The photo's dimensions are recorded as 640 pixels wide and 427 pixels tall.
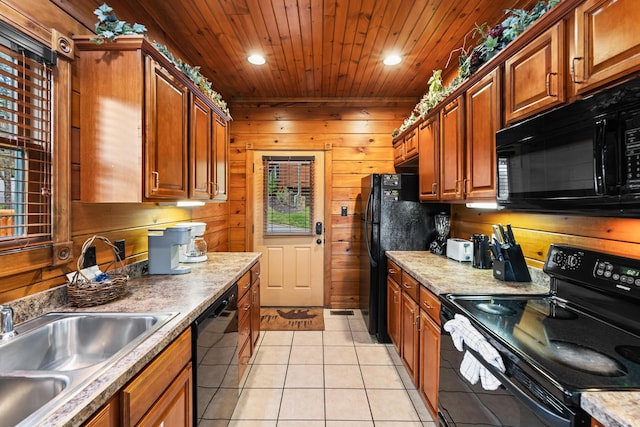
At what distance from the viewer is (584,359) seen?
989 mm

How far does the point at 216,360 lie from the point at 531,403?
1380mm

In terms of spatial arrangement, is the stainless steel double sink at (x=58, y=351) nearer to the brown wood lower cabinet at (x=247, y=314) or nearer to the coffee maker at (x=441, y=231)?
the brown wood lower cabinet at (x=247, y=314)

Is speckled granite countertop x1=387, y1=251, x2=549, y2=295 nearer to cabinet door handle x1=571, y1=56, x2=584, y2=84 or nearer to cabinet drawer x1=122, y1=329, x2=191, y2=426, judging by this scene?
cabinet door handle x1=571, y1=56, x2=584, y2=84

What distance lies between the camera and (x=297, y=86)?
3.55m

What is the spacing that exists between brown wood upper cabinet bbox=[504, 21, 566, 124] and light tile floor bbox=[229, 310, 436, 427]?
6.28 feet

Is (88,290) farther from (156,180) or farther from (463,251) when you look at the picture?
(463,251)

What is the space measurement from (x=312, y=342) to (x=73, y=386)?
2437mm

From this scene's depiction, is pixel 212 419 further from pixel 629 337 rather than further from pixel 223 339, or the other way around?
pixel 629 337

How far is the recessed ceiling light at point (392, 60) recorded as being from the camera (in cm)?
283

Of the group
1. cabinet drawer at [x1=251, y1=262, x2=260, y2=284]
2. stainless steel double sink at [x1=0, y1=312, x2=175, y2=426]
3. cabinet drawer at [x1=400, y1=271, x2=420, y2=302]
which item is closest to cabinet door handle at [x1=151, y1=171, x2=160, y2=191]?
stainless steel double sink at [x1=0, y1=312, x2=175, y2=426]

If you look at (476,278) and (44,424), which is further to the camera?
(476,278)

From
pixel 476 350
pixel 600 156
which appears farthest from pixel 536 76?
pixel 476 350

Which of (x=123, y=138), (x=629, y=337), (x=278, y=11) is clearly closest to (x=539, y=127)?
(x=629, y=337)

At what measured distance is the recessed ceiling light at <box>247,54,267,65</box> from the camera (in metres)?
2.83
